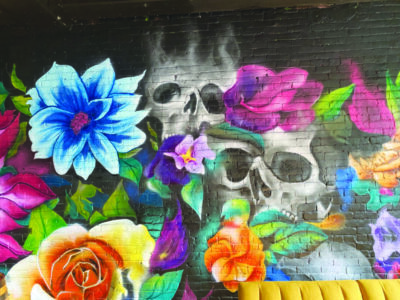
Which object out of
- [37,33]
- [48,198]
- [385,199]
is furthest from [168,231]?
[37,33]

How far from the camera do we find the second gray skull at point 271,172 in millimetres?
2863

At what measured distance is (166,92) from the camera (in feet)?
10.0

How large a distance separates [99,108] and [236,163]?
4.37 ft

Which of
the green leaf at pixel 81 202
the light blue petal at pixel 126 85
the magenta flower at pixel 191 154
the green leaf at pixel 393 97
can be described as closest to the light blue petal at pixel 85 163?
the green leaf at pixel 81 202

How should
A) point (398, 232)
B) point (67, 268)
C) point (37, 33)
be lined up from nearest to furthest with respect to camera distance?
point (398, 232)
point (67, 268)
point (37, 33)

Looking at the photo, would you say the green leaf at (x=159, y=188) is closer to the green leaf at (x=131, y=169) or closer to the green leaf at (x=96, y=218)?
the green leaf at (x=131, y=169)

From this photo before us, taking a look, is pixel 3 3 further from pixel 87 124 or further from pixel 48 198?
pixel 48 198

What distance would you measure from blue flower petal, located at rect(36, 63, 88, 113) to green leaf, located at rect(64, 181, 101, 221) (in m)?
0.71

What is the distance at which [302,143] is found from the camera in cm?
290

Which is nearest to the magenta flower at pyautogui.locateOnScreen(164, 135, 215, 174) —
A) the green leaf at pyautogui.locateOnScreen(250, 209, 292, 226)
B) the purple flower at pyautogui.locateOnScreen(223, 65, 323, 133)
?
the purple flower at pyautogui.locateOnScreen(223, 65, 323, 133)

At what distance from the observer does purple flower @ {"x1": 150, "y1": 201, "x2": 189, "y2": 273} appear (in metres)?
2.89

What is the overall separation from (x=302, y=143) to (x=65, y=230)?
2208 millimetres

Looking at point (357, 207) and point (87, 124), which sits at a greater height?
point (87, 124)

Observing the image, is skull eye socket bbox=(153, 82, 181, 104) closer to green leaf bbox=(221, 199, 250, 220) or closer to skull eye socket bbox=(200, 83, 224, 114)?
skull eye socket bbox=(200, 83, 224, 114)
